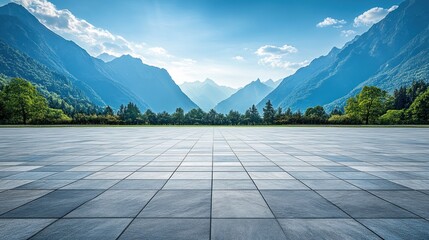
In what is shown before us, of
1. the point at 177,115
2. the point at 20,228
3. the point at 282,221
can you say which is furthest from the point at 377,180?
the point at 177,115

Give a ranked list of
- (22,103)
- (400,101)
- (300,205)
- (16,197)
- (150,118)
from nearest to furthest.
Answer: (300,205), (16,197), (22,103), (400,101), (150,118)

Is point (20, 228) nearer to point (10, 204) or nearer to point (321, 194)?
point (10, 204)

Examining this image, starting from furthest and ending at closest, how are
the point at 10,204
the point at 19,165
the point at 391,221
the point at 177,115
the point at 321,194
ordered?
the point at 177,115 < the point at 19,165 < the point at 321,194 < the point at 10,204 < the point at 391,221

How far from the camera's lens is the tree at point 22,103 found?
60500 mm

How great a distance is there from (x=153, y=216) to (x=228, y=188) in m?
2.12

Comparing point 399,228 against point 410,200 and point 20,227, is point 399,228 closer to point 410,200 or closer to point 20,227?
point 410,200

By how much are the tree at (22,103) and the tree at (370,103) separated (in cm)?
9674

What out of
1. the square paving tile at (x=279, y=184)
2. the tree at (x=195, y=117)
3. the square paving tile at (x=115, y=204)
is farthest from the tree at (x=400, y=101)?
the square paving tile at (x=115, y=204)

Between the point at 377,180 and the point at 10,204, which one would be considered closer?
the point at 10,204

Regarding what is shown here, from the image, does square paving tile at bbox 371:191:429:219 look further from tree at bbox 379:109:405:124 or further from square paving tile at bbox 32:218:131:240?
tree at bbox 379:109:405:124

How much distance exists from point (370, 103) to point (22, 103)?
10038cm

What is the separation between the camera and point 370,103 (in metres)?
64.2

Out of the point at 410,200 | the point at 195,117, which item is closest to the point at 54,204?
the point at 410,200

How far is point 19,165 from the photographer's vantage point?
810 cm
